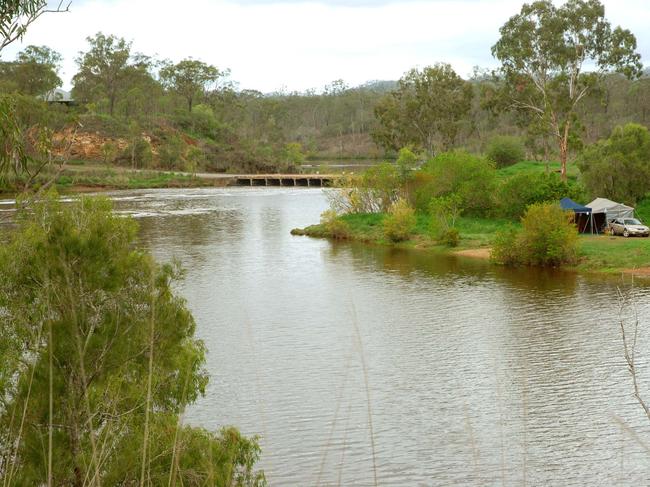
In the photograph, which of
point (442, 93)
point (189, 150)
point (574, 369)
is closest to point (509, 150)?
point (442, 93)

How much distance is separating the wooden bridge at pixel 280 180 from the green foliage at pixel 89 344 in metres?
79.5

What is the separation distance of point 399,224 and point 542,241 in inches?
385

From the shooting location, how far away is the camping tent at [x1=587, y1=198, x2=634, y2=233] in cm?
4100

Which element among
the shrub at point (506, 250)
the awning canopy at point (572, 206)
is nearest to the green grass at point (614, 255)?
the shrub at point (506, 250)

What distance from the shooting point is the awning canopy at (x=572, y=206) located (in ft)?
133

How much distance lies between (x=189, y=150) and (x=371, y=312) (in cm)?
7870

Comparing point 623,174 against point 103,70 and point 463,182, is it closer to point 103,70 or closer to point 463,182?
point 463,182

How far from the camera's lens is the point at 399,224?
43938 millimetres

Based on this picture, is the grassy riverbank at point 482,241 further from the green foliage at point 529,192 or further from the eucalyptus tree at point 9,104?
the eucalyptus tree at point 9,104

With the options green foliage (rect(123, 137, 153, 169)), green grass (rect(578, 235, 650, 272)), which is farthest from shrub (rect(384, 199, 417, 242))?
green foliage (rect(123, 137, 153, 169))

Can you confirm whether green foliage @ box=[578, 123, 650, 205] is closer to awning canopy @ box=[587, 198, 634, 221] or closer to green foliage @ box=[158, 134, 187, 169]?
awning canopy @ box=[587, 198, 634, 221]

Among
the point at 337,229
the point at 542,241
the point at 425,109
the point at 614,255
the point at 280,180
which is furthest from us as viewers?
the point at 280,180

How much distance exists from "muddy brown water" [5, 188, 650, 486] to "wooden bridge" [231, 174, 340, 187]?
53.2 meters

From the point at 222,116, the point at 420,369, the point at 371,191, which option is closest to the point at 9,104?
the point at 420,369
